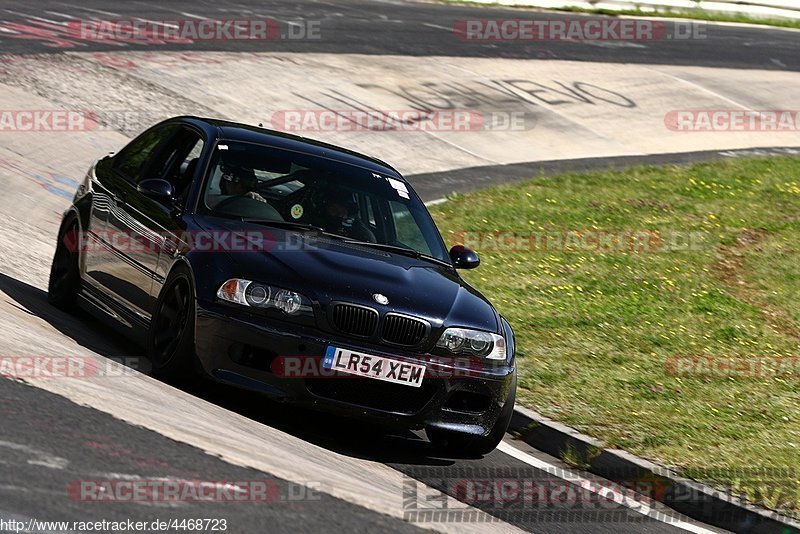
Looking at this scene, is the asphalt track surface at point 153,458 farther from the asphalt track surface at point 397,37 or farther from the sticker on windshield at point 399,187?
the asphalt track surface at point 397,37

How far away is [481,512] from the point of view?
630 centimetres

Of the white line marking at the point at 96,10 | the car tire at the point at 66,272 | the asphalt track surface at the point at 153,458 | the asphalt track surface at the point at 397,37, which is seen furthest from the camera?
the white line marking at the point at 96,10

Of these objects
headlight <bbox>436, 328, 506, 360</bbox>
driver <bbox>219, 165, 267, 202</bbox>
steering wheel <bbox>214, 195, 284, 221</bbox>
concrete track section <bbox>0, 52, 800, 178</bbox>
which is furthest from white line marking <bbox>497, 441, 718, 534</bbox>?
concrete track section <bbox>0, 52, 800, 178</bbox>

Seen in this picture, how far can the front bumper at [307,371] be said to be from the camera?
22.5ft

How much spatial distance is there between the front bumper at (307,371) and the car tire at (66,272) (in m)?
2.50

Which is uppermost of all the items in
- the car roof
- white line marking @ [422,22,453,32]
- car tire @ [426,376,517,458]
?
the car roof

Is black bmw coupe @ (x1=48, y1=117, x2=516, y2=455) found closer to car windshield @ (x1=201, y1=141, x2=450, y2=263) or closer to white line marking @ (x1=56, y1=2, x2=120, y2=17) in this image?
car windshield @ (x1=201, y1=141, x2=450, y2=263)

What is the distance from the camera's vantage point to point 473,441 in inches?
292

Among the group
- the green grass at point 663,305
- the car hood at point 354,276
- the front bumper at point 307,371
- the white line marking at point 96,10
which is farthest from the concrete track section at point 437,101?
the front bumper at point 307,371

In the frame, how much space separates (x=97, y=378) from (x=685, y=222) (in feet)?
33.8

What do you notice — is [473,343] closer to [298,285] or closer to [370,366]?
[370,366]

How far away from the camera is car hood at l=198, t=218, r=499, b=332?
7.01 metres

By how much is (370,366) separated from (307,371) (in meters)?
0.33

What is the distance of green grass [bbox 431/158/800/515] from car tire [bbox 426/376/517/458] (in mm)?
830
